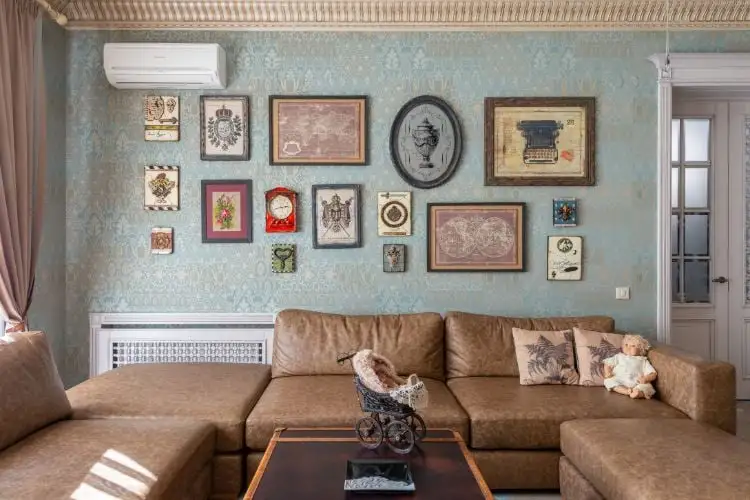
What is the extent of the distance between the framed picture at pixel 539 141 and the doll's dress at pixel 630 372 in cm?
128

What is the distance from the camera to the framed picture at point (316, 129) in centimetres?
369

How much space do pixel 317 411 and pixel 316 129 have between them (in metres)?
1.93

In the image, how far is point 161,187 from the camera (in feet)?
12.1

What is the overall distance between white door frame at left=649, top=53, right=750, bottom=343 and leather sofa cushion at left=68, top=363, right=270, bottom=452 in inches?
108

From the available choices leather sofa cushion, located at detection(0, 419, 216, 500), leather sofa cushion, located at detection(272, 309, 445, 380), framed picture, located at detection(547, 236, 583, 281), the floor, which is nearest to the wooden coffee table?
leather sofa cushion, located at detection(0, 419, 216, 500)

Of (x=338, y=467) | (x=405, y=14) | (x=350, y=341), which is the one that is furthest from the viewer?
(x=405, y=14)

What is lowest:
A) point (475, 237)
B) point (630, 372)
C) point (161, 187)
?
point (630, 372)

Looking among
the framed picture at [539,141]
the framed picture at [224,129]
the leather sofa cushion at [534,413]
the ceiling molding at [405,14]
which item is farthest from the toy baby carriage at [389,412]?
the ceiling molding at [405,14]

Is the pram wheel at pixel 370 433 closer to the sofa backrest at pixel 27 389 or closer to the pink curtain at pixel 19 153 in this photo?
the sofa backrest at pixel 27 389

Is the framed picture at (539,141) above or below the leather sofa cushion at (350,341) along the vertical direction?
above

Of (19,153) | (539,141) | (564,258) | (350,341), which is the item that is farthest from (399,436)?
(19,153)

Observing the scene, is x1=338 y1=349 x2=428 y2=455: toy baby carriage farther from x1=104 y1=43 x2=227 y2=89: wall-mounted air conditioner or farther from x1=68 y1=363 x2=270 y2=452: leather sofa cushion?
x1=104 y1=43 x2=227 y2=89: wall-mounted air conditioner

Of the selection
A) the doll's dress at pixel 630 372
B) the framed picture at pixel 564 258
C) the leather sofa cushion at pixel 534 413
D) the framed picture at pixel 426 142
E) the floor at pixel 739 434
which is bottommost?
the floor at pixel 739 434

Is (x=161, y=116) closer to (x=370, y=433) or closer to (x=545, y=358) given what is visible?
(x=370, y=433)
